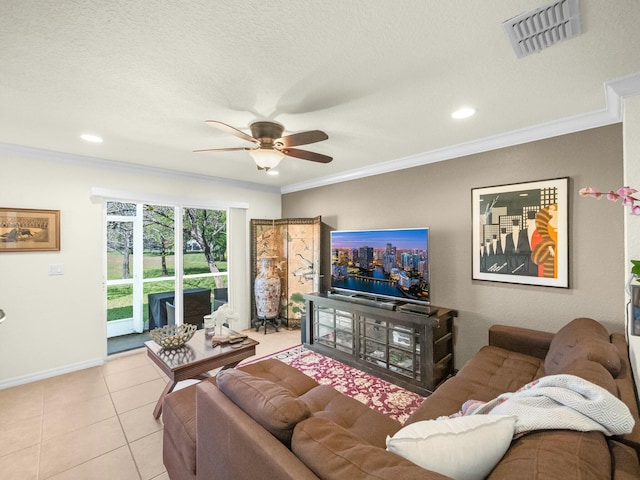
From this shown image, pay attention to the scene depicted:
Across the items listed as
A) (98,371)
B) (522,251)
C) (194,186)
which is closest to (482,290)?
(522,251)

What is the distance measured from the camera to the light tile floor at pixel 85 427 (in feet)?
6.22

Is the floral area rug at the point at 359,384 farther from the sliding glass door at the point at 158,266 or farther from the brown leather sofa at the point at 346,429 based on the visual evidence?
the sliding glass door at the point at 158,266

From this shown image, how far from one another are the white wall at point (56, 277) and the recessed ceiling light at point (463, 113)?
12.4ft

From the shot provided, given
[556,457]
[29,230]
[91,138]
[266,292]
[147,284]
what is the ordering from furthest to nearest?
[266,292] < [147,284] < [29,230] < [91,138] < [556,457]

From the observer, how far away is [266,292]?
15.3ft

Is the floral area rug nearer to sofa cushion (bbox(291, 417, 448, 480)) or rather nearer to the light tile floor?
the light tile floor

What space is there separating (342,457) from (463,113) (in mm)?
2387

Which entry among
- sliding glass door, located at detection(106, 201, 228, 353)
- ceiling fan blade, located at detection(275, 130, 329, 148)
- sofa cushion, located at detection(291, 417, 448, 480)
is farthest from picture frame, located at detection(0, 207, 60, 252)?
sofa cushion, located at detection(291, 417, 448, 480)

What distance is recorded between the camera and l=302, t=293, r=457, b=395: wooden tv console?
275 centimetres

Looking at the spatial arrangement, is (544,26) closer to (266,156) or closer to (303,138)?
(303,138)

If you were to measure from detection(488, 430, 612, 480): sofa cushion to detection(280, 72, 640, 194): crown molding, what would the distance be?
6.71 ft

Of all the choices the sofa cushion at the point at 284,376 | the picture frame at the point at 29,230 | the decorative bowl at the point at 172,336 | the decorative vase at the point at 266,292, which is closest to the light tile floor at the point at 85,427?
the decorative bowl at the point at 172,336

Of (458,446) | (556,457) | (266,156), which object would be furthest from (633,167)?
(266,156)

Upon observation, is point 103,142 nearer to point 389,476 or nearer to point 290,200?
point 290,200
